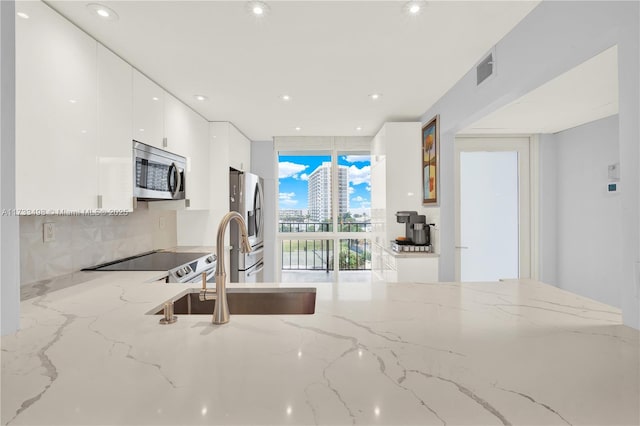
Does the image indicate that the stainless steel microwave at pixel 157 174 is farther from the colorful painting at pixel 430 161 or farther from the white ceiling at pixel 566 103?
the white ceiling at pixel 566 103

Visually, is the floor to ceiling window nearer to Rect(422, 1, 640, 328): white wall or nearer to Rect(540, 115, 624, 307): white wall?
Rect(422, 1, 640, 328): white wall

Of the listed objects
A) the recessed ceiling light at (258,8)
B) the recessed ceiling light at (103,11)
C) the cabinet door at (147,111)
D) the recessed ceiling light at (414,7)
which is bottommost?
the cabinet door at (147,111)

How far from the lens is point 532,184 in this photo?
341 cm

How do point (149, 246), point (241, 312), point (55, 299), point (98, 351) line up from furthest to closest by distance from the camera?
point (149, 246) < point (241, 312) < point (55, 299) < point (98, 351)

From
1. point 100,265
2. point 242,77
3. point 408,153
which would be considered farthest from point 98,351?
point 408,153

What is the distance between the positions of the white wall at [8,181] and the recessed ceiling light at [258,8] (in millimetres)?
953

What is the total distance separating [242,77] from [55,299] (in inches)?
74.2

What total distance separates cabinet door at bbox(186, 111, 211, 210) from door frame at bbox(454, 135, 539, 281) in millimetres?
2720

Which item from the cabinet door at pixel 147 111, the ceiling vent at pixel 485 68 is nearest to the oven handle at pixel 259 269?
the cabinet door at pixel 147 111

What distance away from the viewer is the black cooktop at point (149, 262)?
2131 mm

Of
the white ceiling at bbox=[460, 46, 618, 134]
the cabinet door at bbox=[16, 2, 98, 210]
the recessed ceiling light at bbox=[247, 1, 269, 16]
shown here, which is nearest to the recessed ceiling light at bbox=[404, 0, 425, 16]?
the recessed ceiling light at bbox=[247, 1, 269, 16]

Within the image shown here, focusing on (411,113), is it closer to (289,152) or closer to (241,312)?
(289,152)

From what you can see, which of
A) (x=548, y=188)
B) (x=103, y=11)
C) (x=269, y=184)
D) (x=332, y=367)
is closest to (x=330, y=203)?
(x=269, y=184)

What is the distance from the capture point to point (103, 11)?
5.32 feet
